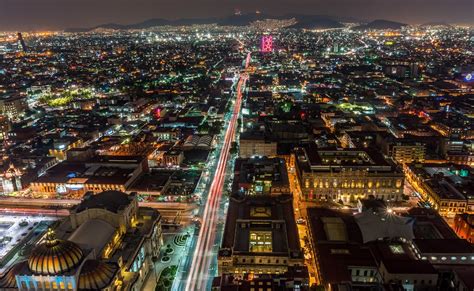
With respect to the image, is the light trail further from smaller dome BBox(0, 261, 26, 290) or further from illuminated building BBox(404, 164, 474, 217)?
illuminated building BBox(404, 164, 474, 217)

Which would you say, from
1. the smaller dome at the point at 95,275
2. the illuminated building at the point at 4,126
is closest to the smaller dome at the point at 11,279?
the smaller dome at the point at 95,275

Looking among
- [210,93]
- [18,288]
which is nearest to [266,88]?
[210,93]

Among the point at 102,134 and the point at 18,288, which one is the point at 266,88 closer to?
the point at 102,134

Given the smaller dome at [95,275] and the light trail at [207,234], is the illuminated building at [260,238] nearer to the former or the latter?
the light trail at [207,234]

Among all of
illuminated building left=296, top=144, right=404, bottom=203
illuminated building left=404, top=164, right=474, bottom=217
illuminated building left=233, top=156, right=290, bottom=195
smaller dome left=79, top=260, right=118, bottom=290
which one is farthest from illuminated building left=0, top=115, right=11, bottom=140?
illuminated building left=404, top=164, right=474, bottom=217

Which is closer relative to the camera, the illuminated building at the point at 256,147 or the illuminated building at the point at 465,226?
the illuminated building at the point at 465,226

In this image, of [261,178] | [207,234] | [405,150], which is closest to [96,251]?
[207,234]
